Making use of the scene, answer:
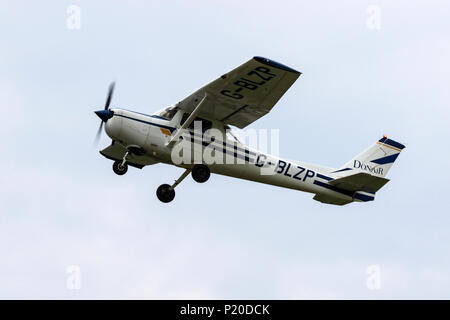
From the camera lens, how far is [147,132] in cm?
1769

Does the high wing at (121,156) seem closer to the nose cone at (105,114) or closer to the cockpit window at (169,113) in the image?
the cockpit window at (169,113)

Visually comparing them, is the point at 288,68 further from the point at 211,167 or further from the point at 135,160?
the point at 135,160

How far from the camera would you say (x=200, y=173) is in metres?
18.1

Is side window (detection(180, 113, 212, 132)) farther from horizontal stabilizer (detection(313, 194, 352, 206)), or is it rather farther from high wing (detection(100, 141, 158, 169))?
horizontal stabilizer (detection(313, 194, 352, 206))

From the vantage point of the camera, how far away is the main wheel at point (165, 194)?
1908 cm

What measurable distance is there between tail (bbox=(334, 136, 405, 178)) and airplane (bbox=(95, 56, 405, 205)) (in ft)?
2.93

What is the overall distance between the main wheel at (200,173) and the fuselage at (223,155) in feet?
0.47

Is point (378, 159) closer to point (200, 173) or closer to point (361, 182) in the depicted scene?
point (361, 182)

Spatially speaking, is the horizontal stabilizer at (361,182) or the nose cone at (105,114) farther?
the horizontal stabilizer at (361,182)

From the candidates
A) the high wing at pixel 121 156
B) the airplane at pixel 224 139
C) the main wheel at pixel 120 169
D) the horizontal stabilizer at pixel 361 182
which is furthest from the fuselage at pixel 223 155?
the high wing at pixel 121 156

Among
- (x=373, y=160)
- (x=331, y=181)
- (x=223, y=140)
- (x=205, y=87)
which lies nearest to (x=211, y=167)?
(x=223, y=140)

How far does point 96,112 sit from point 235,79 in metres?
3.24

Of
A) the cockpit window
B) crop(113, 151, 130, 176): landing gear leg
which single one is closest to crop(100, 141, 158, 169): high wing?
crop(113, 151, 130, 176): landing gear leg

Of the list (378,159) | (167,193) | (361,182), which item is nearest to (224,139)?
(167,193)
